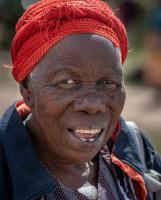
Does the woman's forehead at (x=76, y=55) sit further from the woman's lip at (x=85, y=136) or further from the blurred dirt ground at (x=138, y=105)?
the blurred dirt ground at (x=138, y=105)

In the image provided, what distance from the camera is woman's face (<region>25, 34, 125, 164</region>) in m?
2.81

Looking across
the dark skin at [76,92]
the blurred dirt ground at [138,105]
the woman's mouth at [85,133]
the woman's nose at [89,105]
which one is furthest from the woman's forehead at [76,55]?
the blurred dirt ground at [138,105]

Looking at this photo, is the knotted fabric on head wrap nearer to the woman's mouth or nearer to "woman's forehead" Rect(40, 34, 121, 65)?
"woman's forehead" Rect(40, 34, 121, 65)

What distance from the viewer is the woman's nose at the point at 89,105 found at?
2.78 metres

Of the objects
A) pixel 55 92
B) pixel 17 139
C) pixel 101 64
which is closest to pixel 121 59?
pixel 101 64

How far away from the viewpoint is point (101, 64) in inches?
113

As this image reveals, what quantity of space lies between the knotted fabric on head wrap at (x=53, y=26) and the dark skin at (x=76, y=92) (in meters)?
0.03

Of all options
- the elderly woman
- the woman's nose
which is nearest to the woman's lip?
the elderly woman

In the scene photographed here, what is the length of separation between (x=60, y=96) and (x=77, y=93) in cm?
7

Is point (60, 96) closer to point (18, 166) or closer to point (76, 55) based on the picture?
point (76, 55)

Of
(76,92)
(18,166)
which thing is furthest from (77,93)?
(18,166)

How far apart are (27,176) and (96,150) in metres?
0.30

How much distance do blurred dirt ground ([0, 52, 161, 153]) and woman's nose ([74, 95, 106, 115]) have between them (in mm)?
5718

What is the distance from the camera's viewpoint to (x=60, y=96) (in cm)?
283
